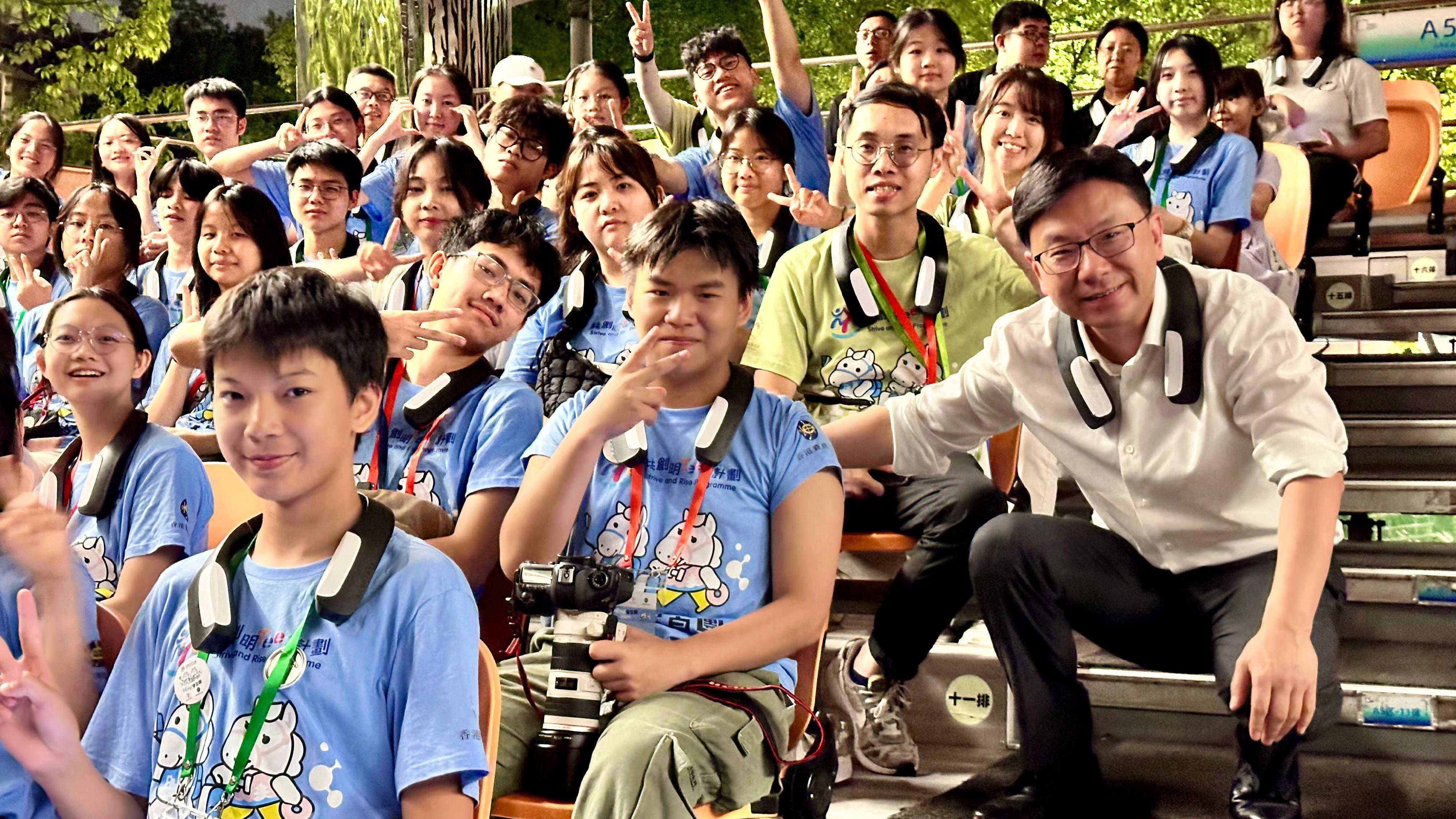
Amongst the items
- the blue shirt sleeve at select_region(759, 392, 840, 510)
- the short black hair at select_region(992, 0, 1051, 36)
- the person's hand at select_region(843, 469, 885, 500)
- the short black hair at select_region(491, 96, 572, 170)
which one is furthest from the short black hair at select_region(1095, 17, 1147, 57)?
the blue shirt sleeve at select_region(759, 392, 840, 510)

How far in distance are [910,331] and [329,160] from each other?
6.59 ft

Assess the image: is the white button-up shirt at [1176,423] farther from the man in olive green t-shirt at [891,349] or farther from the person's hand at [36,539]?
the person's hand at [36,539]

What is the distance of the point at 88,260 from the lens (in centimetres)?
402

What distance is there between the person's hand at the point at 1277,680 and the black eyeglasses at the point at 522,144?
9.69 ft

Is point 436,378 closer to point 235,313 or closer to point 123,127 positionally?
point 235,313

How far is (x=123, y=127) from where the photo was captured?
5.67 m

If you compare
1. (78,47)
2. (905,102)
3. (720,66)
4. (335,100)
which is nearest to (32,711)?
(905,102)

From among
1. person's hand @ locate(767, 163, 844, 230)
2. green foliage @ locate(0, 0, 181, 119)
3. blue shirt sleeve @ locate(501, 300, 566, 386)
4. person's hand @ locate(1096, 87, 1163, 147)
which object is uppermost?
green foliage @ locate(0, 0, 181, 119)

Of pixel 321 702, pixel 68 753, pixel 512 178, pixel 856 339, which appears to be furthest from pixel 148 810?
pixel 512 178

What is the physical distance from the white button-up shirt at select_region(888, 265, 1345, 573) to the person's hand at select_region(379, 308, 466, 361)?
0.84 metres

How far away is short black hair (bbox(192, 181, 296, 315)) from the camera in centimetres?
343

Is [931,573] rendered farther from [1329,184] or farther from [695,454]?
[1329,184]

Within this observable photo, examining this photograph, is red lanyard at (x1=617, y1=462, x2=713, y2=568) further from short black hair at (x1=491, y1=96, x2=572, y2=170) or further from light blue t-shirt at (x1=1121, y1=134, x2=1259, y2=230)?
light blue t-shirt at (x1=1121, y1=134, x2=1259, y2=230)

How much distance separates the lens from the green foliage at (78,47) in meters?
16.7
